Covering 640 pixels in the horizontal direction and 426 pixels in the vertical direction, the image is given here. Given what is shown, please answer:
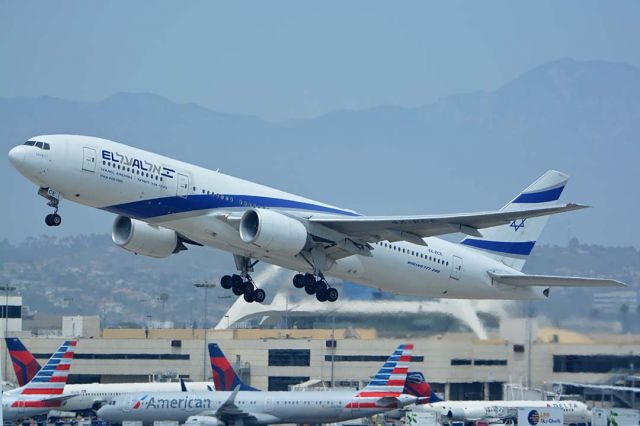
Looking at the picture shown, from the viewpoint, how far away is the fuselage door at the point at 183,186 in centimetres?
3109

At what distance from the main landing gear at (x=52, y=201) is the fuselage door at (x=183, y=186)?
298 centimetres

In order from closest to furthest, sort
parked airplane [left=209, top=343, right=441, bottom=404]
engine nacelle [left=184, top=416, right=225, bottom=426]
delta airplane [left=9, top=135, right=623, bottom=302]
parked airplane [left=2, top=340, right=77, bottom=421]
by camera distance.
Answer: delta airplane [left=9, top=135, right=623, bottom=302] → engine nacelle [left=184, top=416, right=225, bottom=426] → parked airplane [left=2, top=340, right=77, bottom=421] → parked airplane [left=209, top=343, right=441, bottom=404]

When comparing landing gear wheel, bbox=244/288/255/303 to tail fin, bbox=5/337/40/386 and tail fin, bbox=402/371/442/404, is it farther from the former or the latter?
tail fin, bbox=5/337/40/386

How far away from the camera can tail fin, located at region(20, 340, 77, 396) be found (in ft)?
147

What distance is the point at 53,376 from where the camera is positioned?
148ft

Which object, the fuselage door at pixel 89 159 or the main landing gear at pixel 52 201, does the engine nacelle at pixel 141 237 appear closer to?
the main landing gear at pixel 52 201

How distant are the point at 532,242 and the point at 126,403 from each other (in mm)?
15226

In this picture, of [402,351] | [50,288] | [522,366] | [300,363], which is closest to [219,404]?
[402,351]

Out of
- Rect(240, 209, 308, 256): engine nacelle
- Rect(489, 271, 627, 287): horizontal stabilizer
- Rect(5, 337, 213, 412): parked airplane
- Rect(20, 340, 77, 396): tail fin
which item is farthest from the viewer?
Rect(5, 337, 213, 412): parked airplane

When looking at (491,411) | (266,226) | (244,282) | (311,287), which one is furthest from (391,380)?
(266,226)

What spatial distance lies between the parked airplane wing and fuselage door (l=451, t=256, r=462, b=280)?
3.34 meters

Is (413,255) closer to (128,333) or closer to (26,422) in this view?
(26,422)

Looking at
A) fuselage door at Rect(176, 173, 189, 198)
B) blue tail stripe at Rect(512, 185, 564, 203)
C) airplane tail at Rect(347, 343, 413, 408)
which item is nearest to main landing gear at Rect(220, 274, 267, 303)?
fuselage door at Rect(176, 173, 189, 198)

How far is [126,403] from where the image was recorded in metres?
43.9
